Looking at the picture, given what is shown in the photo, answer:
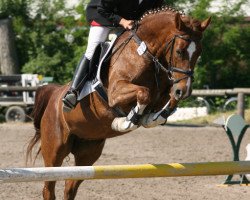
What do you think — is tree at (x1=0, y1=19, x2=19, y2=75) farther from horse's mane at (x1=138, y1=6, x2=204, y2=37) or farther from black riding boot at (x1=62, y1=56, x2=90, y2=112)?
horse's mane at (x1=138, y1=6, x2=204, y2=37)

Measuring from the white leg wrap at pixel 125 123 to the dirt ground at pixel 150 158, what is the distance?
1.80m

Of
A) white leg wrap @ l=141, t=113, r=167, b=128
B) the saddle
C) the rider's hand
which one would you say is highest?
the rider's hand

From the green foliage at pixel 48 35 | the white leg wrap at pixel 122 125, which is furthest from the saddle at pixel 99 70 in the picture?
the green foliage at pixel 48 35

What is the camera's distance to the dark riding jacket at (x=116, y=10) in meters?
6.37

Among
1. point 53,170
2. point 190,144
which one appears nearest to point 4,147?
point 190,144

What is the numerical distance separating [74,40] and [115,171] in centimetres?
1322

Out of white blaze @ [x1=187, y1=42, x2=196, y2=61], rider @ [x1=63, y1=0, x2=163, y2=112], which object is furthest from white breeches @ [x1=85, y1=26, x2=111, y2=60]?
white blaze @ [x1=187, y1=42, x2=196, y2=61]

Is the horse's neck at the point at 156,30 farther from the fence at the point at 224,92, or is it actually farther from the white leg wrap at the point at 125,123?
the fence at the point at 224,92

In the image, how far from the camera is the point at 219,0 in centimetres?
1792

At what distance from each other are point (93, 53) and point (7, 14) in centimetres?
1195

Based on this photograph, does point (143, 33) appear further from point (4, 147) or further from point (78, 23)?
point (78, 23)

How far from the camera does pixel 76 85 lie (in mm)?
6523

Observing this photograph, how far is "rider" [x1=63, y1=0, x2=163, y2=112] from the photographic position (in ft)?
20.9

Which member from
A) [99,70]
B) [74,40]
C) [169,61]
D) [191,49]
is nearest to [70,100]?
[99,70]
